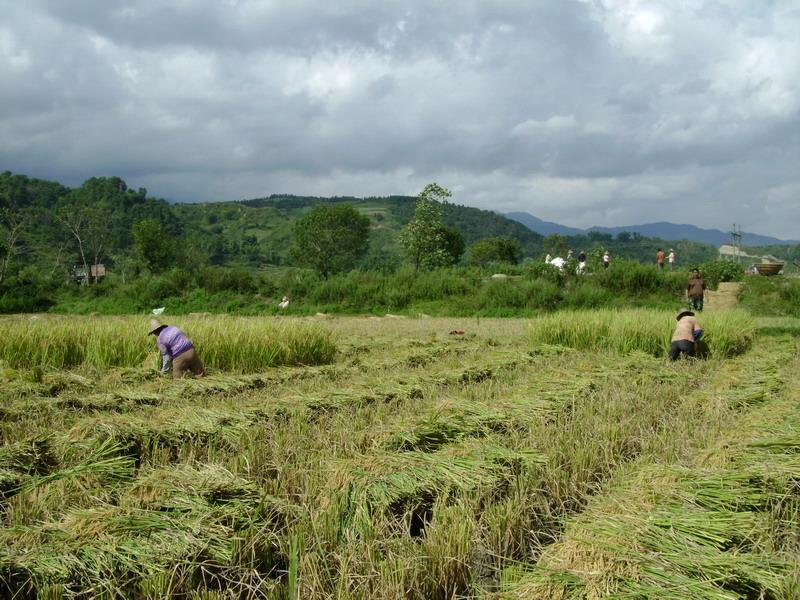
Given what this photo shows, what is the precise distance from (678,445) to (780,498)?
92 cm

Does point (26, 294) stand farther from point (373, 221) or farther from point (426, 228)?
point (373, 221)

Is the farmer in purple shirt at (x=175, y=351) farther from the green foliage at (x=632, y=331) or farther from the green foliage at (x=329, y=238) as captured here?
the green foliage at (x=329, y=238)

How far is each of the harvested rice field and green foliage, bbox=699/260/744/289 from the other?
1748cm

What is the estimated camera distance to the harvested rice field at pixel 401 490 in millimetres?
2350

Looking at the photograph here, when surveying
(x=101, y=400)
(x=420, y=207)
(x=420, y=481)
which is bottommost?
(x=101, y=400)

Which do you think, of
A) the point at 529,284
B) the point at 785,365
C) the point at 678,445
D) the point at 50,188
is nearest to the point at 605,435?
the point at 678,445

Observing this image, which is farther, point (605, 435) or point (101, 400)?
point (101, 400)

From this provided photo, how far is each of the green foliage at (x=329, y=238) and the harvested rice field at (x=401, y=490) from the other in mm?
39545

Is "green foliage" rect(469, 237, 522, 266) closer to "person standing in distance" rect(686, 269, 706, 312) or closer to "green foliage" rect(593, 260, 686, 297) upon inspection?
"green foliage" rect(593, 260, 686, 297)

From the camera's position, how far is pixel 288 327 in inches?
363

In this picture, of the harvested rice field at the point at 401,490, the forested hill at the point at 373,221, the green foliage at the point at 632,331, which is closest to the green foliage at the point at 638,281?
the green foliage at the point at 632,331

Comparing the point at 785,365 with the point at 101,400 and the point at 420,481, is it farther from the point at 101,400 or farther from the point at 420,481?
the point at 101,400

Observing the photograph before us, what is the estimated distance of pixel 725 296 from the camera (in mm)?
19469

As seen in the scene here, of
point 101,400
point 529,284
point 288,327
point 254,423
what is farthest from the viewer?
point 529,284
